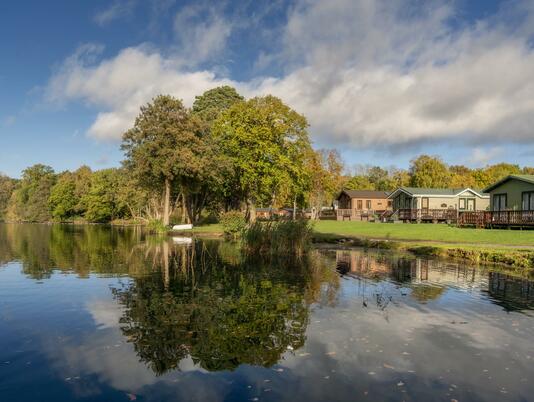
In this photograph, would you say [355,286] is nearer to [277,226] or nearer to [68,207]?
[277,226]

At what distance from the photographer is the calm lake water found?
7422mm

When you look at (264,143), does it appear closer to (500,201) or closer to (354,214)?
(354,214)

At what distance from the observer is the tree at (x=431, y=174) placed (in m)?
91.8

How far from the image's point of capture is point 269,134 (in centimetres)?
5306

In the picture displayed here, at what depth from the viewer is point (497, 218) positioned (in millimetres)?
39281

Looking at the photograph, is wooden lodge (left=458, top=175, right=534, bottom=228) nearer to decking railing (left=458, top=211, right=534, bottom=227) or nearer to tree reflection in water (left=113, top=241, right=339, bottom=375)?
decking railing (left=458, top=211, right=534, bottom=227)

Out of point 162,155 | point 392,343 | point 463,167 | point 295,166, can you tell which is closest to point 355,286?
point 392,343

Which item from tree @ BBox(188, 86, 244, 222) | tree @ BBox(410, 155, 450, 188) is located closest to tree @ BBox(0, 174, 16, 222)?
tree @ BBox(188, 86, 244, 222)

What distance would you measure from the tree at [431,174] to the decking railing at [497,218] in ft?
167

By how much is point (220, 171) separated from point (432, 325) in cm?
4302

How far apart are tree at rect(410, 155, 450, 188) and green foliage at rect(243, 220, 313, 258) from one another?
7245 cm

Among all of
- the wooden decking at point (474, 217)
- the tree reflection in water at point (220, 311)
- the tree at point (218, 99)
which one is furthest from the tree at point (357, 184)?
the tree reflection in water at point (220, 311)

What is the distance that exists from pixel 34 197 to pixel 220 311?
11300 cm

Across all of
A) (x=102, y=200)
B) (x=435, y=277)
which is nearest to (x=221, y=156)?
(x=435, y=277)
